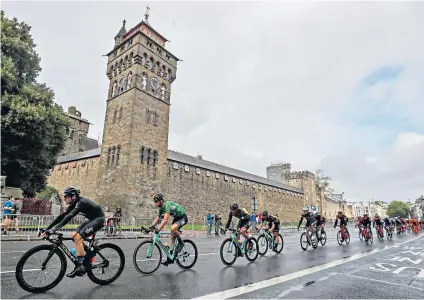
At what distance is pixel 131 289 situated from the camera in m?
4.75

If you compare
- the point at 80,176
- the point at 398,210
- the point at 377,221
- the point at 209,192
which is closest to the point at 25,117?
the point at 80,176

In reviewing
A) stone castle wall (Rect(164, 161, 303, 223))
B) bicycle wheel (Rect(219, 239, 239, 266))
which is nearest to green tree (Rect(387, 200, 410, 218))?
stone castle wall (Rect(164, 161, 303, 223))

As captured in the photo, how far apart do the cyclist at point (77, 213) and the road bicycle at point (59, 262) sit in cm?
9

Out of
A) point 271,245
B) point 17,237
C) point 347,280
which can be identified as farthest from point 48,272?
point 17,237

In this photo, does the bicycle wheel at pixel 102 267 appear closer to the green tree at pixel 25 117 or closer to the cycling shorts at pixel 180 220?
the cycling shorts at pixel 180 220

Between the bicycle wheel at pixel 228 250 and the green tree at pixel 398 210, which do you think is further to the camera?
the green tree at pixel 398 210

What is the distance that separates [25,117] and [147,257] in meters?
17.4

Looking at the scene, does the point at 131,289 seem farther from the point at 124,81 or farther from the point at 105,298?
the point at 124,81

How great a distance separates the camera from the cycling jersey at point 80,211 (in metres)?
4.91

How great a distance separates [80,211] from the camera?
5.08 meters

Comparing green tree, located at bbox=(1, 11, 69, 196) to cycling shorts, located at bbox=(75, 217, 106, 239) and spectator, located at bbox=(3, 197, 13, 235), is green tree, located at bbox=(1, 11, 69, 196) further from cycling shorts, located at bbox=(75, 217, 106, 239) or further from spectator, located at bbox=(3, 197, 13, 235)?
cycling shorts, located at bbox=(75, 217, 106, 239)

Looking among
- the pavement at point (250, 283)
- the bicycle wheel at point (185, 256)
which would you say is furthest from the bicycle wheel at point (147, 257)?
the bicycle wheel at point (185, 256)

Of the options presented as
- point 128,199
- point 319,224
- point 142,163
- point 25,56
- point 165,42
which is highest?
point 165,42

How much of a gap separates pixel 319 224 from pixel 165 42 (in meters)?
31.9
